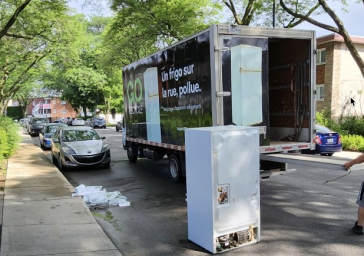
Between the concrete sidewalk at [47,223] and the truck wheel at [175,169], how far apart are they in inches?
103

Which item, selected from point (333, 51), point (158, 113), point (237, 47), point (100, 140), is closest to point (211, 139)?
point (237, 47)

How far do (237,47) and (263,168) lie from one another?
2.70 metres

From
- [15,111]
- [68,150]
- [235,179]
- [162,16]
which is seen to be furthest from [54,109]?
[235,179]

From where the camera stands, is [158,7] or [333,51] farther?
[333,51]

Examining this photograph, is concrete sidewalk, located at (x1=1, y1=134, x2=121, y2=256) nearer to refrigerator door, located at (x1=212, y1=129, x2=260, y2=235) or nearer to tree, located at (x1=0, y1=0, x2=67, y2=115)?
refrigerator door, located at (x1=212, y1=129, x2=260, y2=235)

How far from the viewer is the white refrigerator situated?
173 inches

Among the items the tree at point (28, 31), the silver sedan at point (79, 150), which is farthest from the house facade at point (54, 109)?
the silver sedan at point (79, 150)

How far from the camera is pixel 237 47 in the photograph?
673cm

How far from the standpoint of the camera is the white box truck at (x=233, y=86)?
22.2 ft

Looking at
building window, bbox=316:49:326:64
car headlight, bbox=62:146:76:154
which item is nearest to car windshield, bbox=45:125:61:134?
car headlight, bbox=62:146:76:154

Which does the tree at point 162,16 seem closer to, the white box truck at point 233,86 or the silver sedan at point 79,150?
the silver sedan at point 79,150

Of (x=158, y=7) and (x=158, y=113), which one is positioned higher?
(x=158, y=7)

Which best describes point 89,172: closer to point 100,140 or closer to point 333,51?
point 100,140

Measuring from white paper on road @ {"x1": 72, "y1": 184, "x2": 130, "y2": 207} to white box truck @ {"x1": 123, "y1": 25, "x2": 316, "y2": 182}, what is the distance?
1.84m
